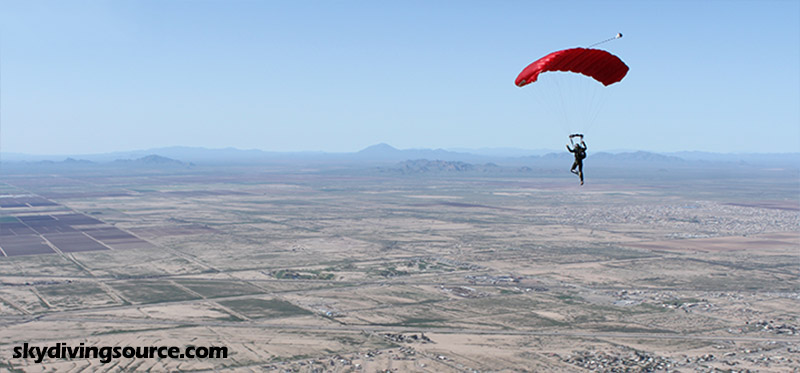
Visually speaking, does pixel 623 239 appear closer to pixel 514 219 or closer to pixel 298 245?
pixel 514 219

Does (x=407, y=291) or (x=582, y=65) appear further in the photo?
(x=407, y=291)

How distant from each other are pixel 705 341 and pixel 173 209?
99960mm

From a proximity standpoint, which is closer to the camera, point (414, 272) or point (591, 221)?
point (414, 272)

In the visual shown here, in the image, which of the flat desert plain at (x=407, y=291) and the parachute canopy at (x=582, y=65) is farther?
the flat desert plain at (x=407, y=291)

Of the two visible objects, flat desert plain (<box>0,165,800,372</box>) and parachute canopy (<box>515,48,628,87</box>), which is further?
flat desert plain (<box>0,165,800,372</box>)

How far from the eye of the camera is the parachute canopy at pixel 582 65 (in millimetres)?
29250

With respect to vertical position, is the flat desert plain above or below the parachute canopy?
below

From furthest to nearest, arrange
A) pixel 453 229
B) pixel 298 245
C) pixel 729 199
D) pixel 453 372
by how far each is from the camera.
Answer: pixel 729 199
pixel 453 229
pixel 298 245
pixel 453 372

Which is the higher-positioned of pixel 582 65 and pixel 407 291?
pixel 582 65

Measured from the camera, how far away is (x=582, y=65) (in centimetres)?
2981

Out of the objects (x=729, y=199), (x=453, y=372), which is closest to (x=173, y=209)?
(x=453, y=372)

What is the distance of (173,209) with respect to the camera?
395 ft

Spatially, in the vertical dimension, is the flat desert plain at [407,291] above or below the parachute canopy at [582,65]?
below

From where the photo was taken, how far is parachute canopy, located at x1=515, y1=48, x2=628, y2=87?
29.2 metres
